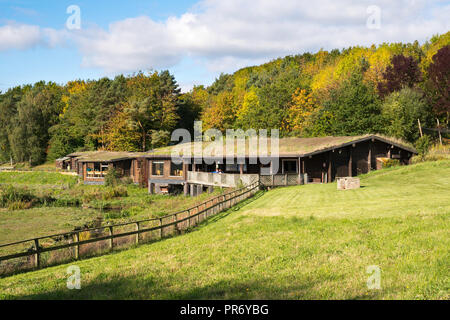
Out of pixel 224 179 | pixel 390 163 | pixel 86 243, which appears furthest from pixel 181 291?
pixel 390 163

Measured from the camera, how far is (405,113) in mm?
49750

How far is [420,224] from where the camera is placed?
11992mm

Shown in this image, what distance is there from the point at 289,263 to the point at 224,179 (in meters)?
24.5

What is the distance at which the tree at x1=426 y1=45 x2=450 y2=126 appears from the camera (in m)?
52.8

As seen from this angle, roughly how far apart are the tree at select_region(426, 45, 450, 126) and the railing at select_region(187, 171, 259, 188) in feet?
121

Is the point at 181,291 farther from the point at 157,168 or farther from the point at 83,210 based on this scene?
the point at 157,168

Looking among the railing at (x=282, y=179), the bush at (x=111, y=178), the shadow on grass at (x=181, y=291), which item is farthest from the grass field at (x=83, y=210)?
the shadow on grass at (x=181, y=291)

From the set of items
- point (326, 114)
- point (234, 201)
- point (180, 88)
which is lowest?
point (234, 201)

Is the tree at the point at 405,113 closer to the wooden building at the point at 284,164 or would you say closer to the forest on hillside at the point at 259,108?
the forest on hillside at the point at 259,108

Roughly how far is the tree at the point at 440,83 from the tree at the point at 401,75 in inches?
111

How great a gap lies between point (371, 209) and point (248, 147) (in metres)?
22.7
